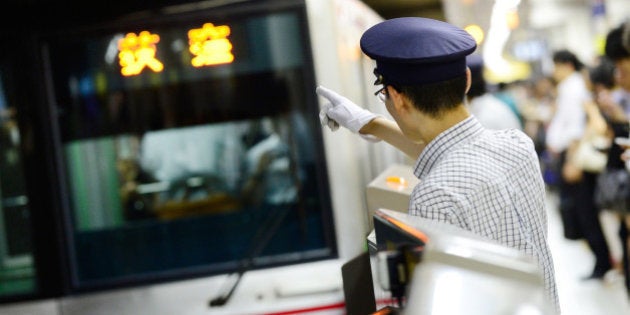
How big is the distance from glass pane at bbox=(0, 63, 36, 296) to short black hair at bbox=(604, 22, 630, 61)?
109 inches

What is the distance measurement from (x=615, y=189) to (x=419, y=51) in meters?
3.90

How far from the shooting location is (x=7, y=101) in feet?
11.7

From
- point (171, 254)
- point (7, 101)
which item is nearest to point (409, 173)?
point (171, 254)

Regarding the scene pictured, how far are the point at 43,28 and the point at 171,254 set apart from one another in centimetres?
115

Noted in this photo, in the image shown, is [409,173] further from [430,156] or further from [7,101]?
[7,101]

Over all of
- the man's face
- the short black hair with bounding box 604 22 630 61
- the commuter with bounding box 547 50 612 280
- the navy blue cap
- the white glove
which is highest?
the navy blue cap

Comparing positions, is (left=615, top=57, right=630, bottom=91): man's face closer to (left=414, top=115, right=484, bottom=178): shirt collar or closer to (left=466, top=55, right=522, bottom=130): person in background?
(left=466, top=55, right=522, bottom=130): person in background

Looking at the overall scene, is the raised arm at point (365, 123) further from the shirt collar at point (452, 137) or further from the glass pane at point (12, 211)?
the glass pane at point (12, 211)

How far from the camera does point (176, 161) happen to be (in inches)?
140

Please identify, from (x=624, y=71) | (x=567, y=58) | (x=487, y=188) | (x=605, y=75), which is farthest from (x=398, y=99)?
(x=567, y=58)

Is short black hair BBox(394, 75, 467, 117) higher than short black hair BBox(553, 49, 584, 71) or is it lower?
higher

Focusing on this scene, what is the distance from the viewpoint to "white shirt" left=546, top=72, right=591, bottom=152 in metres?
6.26

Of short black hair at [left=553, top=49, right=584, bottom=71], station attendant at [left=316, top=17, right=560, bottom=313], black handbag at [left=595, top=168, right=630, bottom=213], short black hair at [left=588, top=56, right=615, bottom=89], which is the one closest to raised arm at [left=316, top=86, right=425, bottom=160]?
station attendant at [left=316, top=17, right=560, bottom=313]

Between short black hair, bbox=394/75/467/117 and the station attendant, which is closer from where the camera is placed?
the station attendant
